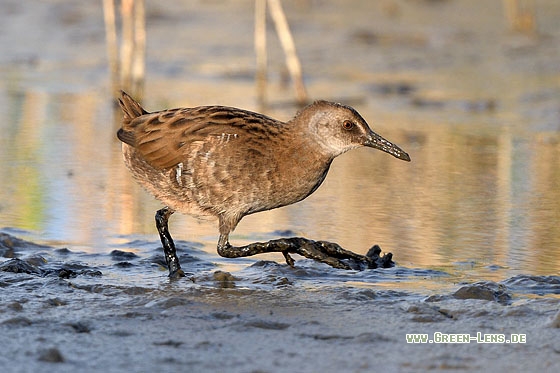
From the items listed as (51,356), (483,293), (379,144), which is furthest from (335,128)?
(51,356)

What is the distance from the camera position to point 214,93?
13.2 metres

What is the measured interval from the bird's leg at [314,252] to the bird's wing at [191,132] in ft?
1.88

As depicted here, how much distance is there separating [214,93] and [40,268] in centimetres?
688

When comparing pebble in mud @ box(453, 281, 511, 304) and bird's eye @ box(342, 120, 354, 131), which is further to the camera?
bird's eye @ box(342, 120, 354, 131)

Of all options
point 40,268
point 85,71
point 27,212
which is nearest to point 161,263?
point 40,268

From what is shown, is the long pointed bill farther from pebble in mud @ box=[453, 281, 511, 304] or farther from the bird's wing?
pebble in mud @ box=[453, 281, 511, 304]

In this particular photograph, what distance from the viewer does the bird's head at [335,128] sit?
6750 millimetres

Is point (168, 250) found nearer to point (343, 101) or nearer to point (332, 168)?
point (332, 168)

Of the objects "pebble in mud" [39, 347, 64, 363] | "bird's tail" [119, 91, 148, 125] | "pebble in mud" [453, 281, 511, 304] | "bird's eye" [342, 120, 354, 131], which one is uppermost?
"bird's tail" [119, 91, 148, 125]

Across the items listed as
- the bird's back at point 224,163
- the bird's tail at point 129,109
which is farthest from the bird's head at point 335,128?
the bird's tail at point 129,109

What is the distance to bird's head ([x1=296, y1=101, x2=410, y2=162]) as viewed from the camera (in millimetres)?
6750

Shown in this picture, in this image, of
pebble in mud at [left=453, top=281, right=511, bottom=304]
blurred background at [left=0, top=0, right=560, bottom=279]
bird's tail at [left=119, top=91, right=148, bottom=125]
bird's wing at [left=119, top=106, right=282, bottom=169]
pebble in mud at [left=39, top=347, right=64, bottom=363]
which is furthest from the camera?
blurred background at [left=0, top=0, right=560, bottom=279]

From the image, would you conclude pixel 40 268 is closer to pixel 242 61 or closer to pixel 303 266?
pixel 303 266

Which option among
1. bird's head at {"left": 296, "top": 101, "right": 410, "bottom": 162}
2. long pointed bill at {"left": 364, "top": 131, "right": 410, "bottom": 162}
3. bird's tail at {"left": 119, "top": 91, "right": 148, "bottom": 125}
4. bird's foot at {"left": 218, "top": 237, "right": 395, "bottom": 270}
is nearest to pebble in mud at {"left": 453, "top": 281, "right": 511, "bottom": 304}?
bird's foot at {"left": 218, "top": 237, "right": 395, "bottom": 270}
